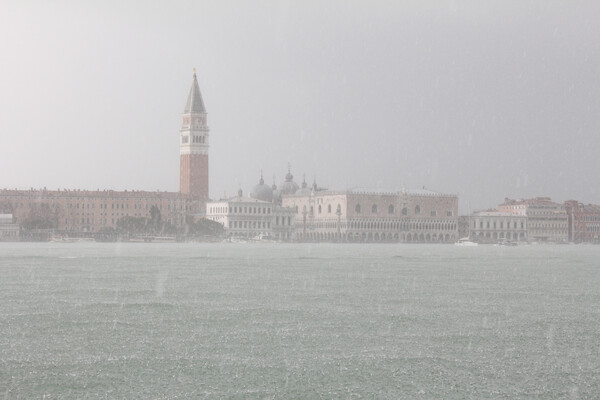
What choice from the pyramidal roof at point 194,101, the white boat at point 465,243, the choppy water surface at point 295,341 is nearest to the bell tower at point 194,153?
the pyramidal roof at point 194,101

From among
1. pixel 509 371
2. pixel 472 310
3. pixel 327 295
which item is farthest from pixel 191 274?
pixel 509 371

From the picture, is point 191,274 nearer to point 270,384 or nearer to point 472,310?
point 472,310

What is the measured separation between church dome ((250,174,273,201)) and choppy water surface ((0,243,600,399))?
4392 inches

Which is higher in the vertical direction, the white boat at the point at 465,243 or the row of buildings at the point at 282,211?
the row of buildings at the point at 282,211

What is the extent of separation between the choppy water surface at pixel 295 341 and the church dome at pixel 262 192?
366ft

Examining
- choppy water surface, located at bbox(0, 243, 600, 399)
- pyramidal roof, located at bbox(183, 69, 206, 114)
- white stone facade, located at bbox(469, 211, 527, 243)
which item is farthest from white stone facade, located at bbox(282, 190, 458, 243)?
choppy water surface, located at bbox(0, 243, 600, 399)

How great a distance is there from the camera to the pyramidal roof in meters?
131

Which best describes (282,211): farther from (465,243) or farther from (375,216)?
(465,243)

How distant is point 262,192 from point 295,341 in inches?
4879

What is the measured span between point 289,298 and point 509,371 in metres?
9.90

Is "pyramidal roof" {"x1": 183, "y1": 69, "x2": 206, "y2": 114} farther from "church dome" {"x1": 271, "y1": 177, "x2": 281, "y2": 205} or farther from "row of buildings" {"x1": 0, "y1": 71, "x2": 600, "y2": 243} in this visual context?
"church dome" {"x1": 271, "y1": 177, "x2": 281, "y2": 205}

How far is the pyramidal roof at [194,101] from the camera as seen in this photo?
131250 mm

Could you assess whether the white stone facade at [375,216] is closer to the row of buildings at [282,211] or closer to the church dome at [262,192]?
the row of buildings at [282,211]

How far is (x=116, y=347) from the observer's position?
47.8ft
